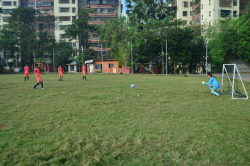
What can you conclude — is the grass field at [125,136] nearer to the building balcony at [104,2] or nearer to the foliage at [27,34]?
the foliage at [27,34]

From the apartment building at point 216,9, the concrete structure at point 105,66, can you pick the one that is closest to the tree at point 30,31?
the concrete structure at point 105,66

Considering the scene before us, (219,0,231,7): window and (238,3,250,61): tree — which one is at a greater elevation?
(219,0,231,7): window

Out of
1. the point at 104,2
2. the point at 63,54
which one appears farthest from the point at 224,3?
the point at 63,54

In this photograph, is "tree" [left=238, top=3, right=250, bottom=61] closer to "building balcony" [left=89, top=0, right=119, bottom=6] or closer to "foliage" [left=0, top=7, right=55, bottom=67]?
"building balcony" [left=89, top=0, right=119, bottom=6]

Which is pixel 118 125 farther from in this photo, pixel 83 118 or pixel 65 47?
pixel 65 47

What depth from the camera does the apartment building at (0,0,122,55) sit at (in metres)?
73.1

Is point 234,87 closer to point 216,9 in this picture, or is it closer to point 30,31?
point 216,9

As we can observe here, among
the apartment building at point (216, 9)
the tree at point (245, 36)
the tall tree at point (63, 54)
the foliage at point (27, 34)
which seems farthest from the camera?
the tall tree at point (63, 54)

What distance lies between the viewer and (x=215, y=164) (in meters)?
3.68

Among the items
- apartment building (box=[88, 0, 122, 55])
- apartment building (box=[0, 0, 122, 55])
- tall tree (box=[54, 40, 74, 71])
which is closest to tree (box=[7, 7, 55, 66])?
tall tree (box=[54, 40, 74, 71])

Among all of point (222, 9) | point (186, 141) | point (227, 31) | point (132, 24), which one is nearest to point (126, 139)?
point (186, 141)

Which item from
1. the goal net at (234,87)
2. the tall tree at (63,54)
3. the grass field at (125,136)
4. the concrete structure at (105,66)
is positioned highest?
the tall tree at (63,54)

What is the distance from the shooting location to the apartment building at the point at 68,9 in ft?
240

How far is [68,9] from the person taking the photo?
73.8m
